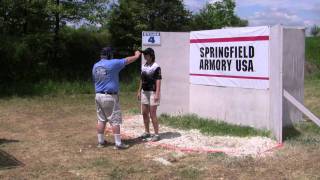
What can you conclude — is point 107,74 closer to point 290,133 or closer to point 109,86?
point 109,86

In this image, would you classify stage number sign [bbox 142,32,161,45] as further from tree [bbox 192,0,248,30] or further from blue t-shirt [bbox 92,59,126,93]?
tree [bbox 192,0,248,30]

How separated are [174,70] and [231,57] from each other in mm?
1915

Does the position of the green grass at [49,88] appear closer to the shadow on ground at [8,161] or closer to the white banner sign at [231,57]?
the white banner sign at [231,57]

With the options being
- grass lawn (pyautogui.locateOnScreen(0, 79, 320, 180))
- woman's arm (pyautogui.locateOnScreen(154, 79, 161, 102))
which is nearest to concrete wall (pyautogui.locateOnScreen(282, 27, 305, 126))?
grass lawn (pyautogui.locateOnScreen(0, 79, 320, 180))

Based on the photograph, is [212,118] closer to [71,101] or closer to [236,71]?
[236,71]

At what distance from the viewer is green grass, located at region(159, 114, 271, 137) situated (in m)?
10.1

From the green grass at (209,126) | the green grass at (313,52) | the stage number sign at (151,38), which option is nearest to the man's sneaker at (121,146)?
the green grass at (209,126)

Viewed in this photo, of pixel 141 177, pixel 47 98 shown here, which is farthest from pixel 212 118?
pixel 47 98

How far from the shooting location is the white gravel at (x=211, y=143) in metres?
8.84

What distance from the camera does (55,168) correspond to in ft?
25.9

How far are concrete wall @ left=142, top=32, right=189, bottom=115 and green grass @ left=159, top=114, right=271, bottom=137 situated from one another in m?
0.36

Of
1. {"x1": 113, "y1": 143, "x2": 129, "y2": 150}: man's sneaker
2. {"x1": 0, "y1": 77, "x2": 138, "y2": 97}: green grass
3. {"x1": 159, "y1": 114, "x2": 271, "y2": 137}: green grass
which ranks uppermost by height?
{"x1": 0, "y1": 77, "x2": 138, "y2": 97}: green grass

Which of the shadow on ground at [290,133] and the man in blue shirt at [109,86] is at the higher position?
the man in blue shirt at [109,86]

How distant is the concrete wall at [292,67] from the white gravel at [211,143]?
1261 millimetres
